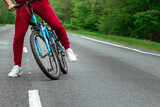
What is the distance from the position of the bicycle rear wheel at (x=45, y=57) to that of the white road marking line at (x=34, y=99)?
579 millimetres

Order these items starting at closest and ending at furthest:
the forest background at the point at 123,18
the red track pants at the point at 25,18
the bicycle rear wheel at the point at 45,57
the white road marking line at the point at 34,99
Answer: the white road marking line at the point at 34,99, the bicycle rear wheel at the point at 45,57, the red track pants at the point at 25,18, the forest background at the point at 123,18

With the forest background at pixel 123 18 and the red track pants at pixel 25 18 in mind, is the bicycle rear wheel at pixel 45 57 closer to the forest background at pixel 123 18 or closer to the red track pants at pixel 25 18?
the red track pants at pixel 25 18

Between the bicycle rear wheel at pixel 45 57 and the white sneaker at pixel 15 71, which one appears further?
the white sneaker at pixel 15 71

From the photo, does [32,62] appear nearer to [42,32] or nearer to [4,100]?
[42,32]

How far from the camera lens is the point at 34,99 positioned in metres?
3.23

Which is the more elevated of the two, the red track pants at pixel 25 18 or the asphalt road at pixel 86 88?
the red track pants at pixel 25 18

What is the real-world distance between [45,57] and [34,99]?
115 centimetres

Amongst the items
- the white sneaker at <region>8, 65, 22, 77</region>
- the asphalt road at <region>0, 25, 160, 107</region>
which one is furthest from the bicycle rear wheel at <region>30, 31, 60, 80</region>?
the white sneaker at <region>8, 65, 22, 77</region>

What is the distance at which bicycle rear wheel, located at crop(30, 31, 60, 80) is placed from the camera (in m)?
4.11

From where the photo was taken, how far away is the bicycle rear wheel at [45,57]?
13.5ft

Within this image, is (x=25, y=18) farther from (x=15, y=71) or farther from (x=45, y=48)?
(x=15, y=71)

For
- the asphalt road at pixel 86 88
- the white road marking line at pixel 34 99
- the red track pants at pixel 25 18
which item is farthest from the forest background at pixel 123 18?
the white road marking line at pixel 34 99

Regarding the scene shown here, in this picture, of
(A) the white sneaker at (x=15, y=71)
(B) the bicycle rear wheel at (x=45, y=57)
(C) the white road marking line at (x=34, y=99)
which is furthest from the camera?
(A) the white sneaker at (x=15, y=71)

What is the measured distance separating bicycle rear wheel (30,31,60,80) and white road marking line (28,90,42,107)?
58 cm
